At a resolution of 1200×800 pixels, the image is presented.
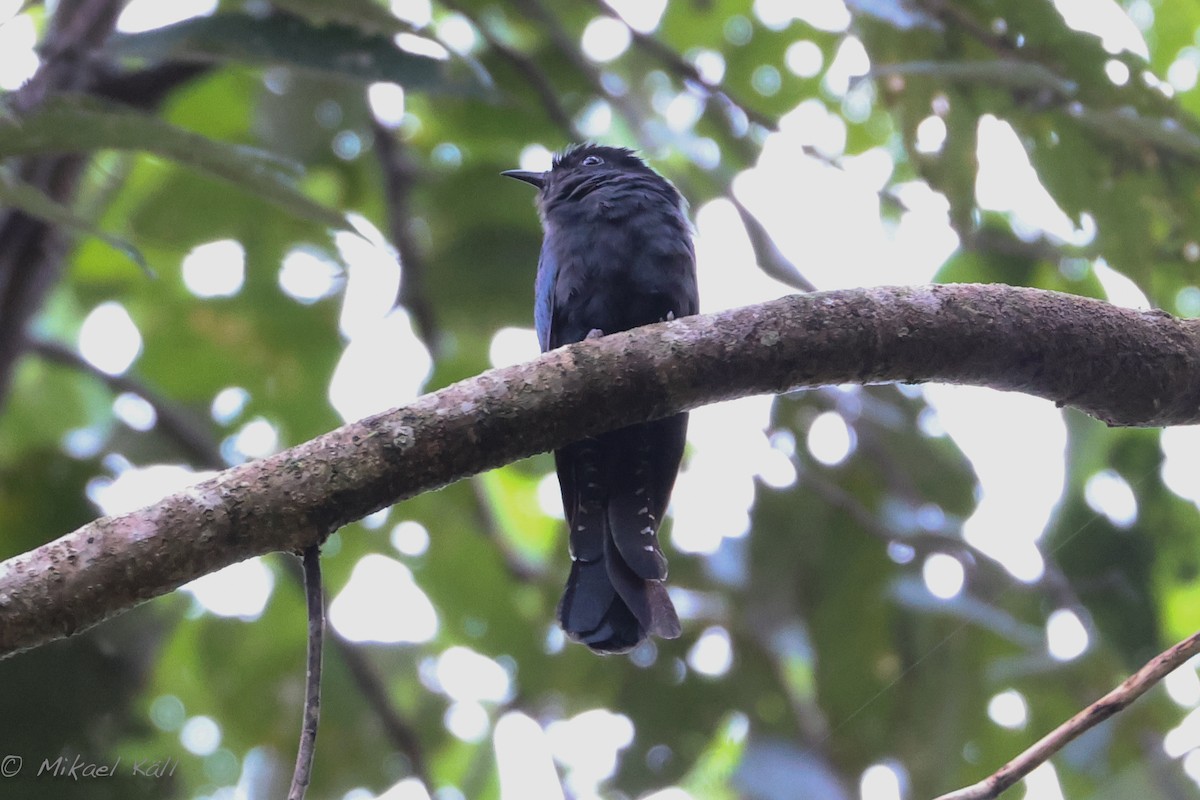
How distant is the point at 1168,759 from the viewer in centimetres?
268

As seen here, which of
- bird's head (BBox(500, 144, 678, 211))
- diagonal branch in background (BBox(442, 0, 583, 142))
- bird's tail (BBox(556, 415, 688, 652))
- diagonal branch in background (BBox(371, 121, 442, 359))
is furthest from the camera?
diagonal branch in background (BBox(371, 121, 442, 359))

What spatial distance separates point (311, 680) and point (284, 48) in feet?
7.64

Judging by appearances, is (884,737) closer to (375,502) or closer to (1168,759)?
(1168,759)

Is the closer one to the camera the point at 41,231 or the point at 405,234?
the point at 41,231

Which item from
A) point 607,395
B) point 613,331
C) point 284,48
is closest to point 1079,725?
point 607,395

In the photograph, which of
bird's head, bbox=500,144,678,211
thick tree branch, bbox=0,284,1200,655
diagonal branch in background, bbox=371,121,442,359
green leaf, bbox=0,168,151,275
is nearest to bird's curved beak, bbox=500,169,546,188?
bird's head, bbox=500,144,678,211

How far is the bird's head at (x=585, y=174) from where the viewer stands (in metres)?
3.68

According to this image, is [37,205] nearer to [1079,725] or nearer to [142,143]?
[142,143]

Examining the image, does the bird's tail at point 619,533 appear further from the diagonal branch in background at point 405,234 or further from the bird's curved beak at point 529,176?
the diagonal branch in background at point 405,234

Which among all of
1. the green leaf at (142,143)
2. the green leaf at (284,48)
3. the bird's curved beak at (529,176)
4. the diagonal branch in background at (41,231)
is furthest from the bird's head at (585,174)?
the diagonal branch in background at (41,231)

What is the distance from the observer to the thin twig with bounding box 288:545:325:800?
1.58 m

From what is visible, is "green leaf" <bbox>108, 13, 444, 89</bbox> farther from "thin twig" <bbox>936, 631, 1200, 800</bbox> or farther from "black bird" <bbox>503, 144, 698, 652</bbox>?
"thin twig" <bbox>936, 631, 1200, 800</bbox>

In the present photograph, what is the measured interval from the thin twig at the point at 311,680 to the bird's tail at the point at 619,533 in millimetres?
934

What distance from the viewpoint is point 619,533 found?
2.93 metres
